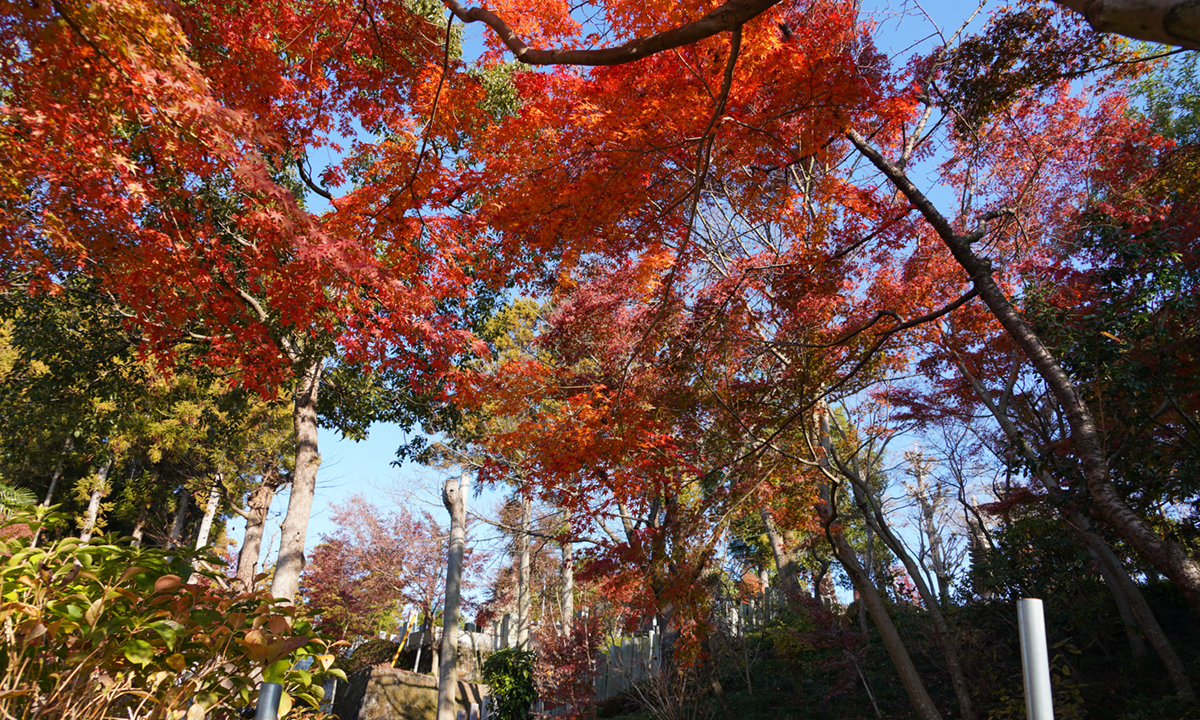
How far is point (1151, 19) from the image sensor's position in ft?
4.74

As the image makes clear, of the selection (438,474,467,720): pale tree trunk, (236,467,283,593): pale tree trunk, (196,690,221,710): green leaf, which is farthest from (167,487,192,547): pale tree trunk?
(196,690,221,710): green leaf

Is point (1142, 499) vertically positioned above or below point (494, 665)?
above

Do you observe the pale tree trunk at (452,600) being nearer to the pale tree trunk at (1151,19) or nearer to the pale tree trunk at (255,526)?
the pale tree trunk at (255,526)

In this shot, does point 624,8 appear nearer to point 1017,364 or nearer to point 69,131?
point 69,131

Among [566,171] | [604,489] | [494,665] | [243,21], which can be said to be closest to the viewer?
[566,171]

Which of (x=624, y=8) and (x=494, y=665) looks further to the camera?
(x=494, y=665)

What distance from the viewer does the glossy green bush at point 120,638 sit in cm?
155

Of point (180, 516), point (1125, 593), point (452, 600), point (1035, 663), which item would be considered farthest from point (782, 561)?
point (180, 516)

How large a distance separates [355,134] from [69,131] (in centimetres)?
373

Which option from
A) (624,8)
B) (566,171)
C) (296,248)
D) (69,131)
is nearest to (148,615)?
(296,248)

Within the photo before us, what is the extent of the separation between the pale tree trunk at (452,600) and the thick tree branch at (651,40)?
7.46 m

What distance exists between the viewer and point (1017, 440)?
607 centimetres

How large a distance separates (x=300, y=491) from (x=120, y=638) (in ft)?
25.7

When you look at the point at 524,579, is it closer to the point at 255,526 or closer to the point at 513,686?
the point at 513,686
